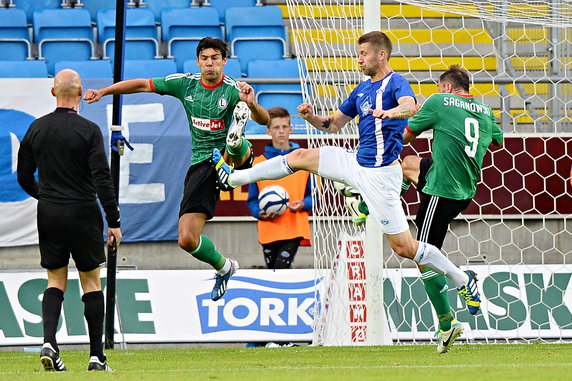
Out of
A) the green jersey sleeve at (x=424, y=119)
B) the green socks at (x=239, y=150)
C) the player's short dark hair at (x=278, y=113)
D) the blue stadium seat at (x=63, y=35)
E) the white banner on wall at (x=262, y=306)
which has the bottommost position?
the white banner on wall at (x=262, y=306)

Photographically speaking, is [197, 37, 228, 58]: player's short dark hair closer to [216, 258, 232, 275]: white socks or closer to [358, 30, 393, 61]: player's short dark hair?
[358, 30, 393, 61]: player's short dark hair

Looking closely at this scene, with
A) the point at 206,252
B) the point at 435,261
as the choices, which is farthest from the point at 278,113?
the point at 435,261

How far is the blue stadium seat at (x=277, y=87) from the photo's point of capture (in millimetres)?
13750

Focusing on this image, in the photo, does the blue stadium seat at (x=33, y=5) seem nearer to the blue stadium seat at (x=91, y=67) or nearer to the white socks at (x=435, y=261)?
the blue stadium seat at (x=91, y=67)

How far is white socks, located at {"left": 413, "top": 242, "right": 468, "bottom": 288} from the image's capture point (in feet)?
27.3

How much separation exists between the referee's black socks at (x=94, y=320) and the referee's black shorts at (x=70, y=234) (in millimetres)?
198

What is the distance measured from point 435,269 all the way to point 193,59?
7620mm

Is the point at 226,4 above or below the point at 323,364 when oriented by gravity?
above

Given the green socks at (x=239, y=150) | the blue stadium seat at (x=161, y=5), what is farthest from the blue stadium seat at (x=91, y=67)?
the green socks at (x=239, y=150)

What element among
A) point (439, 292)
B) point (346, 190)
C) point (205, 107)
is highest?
point (205, 107)

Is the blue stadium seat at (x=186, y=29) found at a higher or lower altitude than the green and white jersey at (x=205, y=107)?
higher

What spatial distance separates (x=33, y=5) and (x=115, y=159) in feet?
22.2

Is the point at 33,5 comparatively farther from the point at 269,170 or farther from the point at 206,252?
the point at 269,170

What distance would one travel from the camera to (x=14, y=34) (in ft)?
51.0
